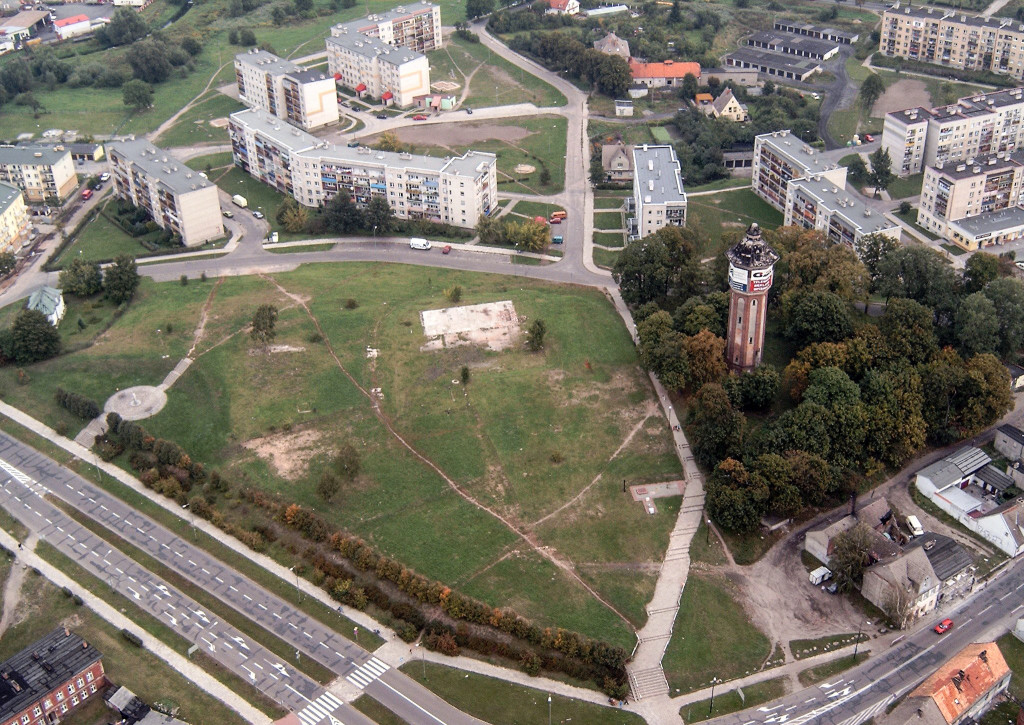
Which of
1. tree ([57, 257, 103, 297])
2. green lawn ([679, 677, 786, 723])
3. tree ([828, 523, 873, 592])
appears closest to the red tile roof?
tree ([57, 257, 103, 297])

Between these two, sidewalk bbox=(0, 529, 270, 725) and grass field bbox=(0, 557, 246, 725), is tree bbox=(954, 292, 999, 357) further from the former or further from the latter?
grass field bbox=(0, 557, 246, 725)

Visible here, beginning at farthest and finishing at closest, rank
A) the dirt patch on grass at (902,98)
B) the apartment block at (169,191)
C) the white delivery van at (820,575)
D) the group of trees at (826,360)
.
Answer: the dirt patch on grass at (902,98) < the apartment block at (169,191) < the group of trees at (826,360) < the white delivery van at (820,575)

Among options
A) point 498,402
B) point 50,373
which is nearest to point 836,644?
point 498,402

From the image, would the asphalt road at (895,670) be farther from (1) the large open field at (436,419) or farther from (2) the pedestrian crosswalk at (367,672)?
(2) the pedestrian crosswalk at (367,672)

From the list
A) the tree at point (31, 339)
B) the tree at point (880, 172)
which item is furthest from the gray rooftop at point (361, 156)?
the tree at point (880, 172)

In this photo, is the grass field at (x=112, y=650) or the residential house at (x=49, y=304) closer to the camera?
the grass field at (x=112, y=650)

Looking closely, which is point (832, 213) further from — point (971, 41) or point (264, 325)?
point (971, 41)
